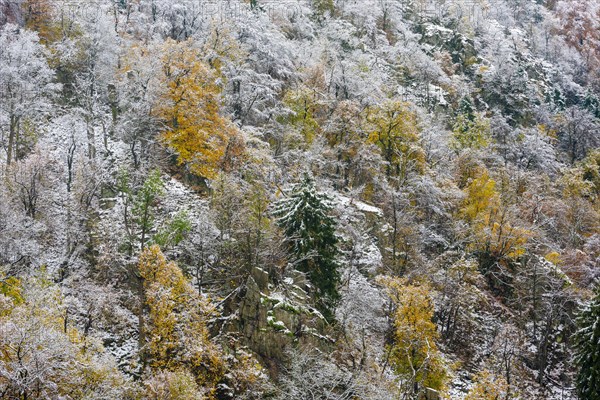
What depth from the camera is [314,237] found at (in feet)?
104

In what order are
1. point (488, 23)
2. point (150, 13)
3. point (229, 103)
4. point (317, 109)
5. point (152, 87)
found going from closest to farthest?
point (152, 87), point (229, 103), point (317, 109), point (150, 13), point (488, 23)

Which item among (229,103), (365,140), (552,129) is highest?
(229,103)

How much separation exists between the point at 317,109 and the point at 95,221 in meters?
27.0

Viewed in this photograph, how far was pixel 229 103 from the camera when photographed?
159 ft

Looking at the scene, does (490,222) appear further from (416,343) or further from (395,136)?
(416,343)

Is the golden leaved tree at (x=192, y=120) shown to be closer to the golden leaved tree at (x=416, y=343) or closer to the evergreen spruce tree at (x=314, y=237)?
the evergreen spruce tree at (x=314, y=237)

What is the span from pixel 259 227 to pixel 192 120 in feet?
45.5

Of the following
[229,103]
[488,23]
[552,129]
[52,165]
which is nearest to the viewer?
[52,165]

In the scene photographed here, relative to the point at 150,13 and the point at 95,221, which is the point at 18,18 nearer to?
the point at 150,13

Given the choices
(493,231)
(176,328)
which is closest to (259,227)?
(176,328)

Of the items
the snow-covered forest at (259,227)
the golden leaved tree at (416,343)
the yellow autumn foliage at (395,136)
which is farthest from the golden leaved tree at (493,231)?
the golden leaved tree at (416,343)

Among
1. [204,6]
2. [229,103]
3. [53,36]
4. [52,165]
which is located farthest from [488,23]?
[52,165]

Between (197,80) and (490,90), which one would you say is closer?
(197,80)

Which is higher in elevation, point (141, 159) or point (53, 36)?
point (53, 36)
